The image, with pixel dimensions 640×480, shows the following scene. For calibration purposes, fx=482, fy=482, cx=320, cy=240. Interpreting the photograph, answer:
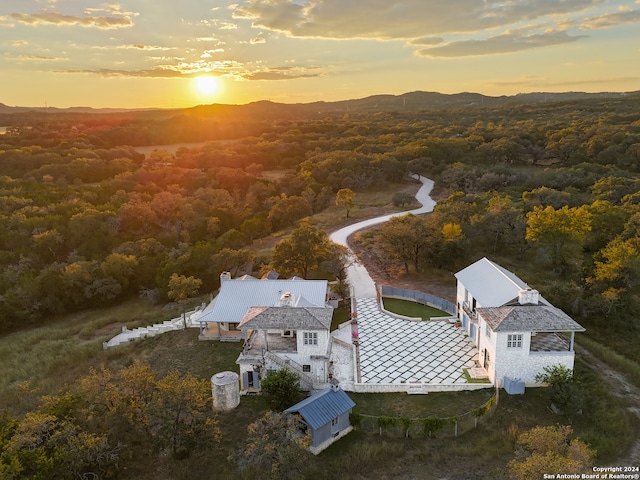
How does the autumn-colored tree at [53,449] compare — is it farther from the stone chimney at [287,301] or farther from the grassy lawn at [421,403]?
the grassy lawn at [421,403]

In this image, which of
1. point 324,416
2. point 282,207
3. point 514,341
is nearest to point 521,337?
point 514,341

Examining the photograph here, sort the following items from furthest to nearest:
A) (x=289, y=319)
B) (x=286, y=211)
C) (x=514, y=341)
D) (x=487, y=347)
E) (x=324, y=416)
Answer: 1. (x=286, y=211)
2. (x=487, y=347)
3. (x=289, y=319)
4. (x=514, y=341)
5. (x=324, y=416)

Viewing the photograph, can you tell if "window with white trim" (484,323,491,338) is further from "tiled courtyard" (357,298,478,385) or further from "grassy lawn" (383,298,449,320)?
"grassy lawn" (383,298,449,320)

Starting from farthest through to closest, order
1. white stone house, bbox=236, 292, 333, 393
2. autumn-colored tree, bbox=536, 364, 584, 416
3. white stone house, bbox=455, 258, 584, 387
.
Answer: white stone house, bbox=236, 292, 333, 393
white stone house, bbox=455, 258, 584, 387
autumn-colored tree, bbox=536, 364, 584, 416

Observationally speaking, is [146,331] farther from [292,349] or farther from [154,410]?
[154,410]

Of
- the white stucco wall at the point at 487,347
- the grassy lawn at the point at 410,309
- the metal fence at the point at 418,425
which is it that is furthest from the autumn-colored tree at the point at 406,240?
the metal fence at the point at 418,425

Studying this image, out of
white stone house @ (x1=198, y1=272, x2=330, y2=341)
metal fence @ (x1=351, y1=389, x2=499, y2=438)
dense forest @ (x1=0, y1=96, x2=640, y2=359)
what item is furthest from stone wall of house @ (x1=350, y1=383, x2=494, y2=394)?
dense forest @ (x1=0, y1=96, x2=640, y2=359)
